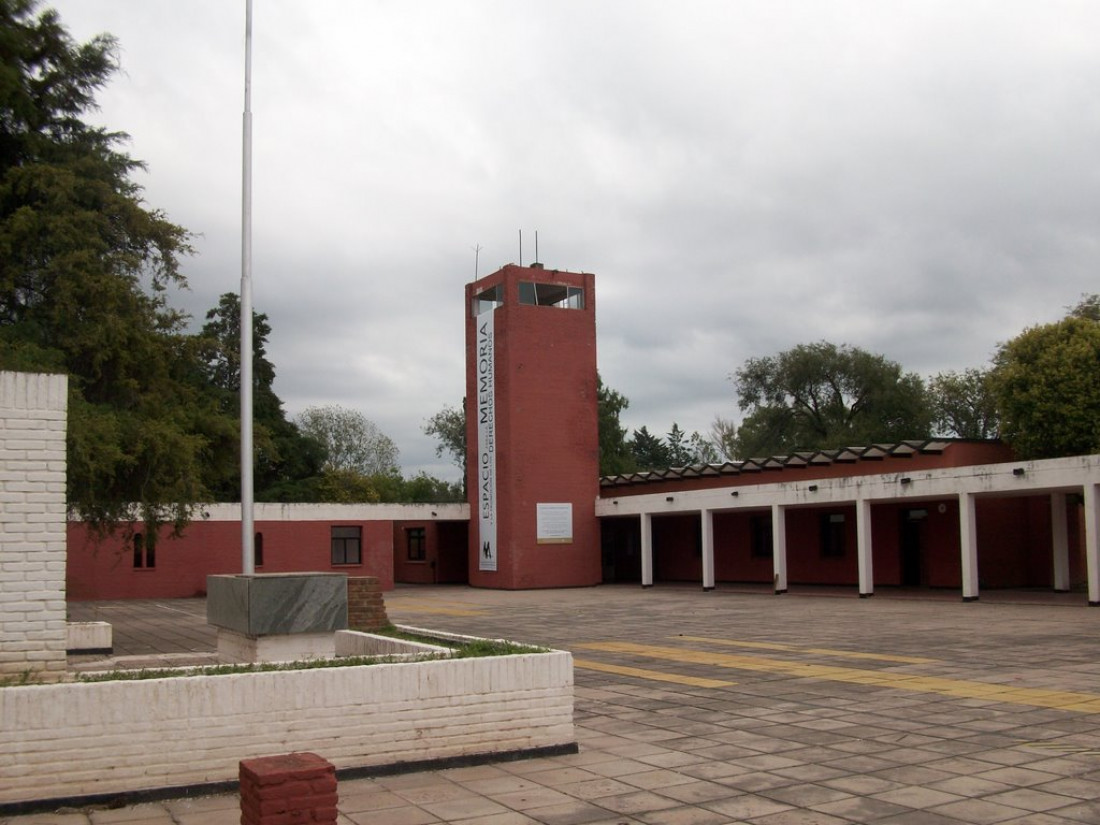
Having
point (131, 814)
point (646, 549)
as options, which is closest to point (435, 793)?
point (131, 814)

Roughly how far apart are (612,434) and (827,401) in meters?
13.3

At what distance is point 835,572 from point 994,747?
2438 cm

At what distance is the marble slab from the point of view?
30.7ft

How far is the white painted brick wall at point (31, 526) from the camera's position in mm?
7578

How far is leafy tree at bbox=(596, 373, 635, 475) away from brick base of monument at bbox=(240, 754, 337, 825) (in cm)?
5363

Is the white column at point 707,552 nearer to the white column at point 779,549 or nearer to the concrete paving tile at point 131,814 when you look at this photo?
the white column at point 779,549

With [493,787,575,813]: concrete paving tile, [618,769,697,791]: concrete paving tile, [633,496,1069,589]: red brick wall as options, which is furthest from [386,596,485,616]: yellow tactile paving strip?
[493,787,575,813]: concrete paving tile

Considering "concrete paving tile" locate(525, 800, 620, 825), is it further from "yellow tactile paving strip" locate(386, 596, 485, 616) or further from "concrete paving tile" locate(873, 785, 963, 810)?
"yellow tactile paving strip" locate(386, 596, 485, 616)

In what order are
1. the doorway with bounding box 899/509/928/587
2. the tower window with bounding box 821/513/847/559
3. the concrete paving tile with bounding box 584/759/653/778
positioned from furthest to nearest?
the tower window with bounding box 821/513/847/559 → the doorway with bounding box 899/509/928/587 → the concrete paving tile with bounding box 584/759/653/778

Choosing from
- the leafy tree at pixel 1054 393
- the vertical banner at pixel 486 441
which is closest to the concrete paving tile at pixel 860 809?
the leafy tree at pixel 1054 393

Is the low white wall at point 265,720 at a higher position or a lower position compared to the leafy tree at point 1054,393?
lower

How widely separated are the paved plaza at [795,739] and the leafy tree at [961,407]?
35.5m

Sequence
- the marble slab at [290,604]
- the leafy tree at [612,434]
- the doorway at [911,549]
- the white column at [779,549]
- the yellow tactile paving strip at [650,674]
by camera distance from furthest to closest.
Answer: the leafy tree at [612,434]
the doorway at [911,549]
the white column at [779,549]
the yellow tactile paving strip at [650,674]
the marble slab at [290,604]

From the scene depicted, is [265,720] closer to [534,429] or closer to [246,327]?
[246,327]
